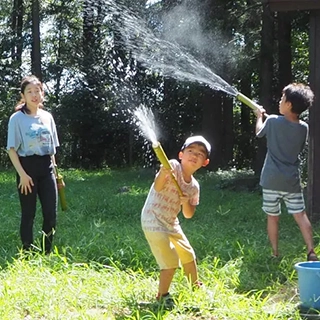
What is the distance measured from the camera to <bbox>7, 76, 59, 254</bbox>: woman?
5.05 m

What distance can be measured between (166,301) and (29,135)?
6.17 feet

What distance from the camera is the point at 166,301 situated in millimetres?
3836

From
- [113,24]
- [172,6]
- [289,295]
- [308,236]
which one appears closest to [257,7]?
[172,6]

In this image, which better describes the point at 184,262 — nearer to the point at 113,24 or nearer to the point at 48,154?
the point at 48,154

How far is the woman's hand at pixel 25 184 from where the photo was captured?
4.98m

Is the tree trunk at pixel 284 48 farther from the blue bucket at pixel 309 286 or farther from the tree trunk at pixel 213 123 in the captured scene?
the blue bucket at pixel 309 286

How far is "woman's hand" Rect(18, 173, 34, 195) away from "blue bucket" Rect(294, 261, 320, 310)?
7.24 ft

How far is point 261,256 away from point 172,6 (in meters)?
7.63

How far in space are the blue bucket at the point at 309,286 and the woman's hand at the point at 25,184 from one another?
86.9 inches

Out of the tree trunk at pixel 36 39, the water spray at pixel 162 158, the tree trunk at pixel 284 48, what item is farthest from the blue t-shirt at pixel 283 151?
the tree trunk at pixel 36 39

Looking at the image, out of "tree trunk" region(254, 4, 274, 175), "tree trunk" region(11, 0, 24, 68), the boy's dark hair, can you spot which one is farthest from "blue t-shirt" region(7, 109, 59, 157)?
"tree trunk" region(11, 0, 24, 68)

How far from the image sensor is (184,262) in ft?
13.2

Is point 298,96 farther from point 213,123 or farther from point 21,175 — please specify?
point 213,123

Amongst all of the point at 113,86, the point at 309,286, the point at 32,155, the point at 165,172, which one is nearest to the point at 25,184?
the point at 32,155
